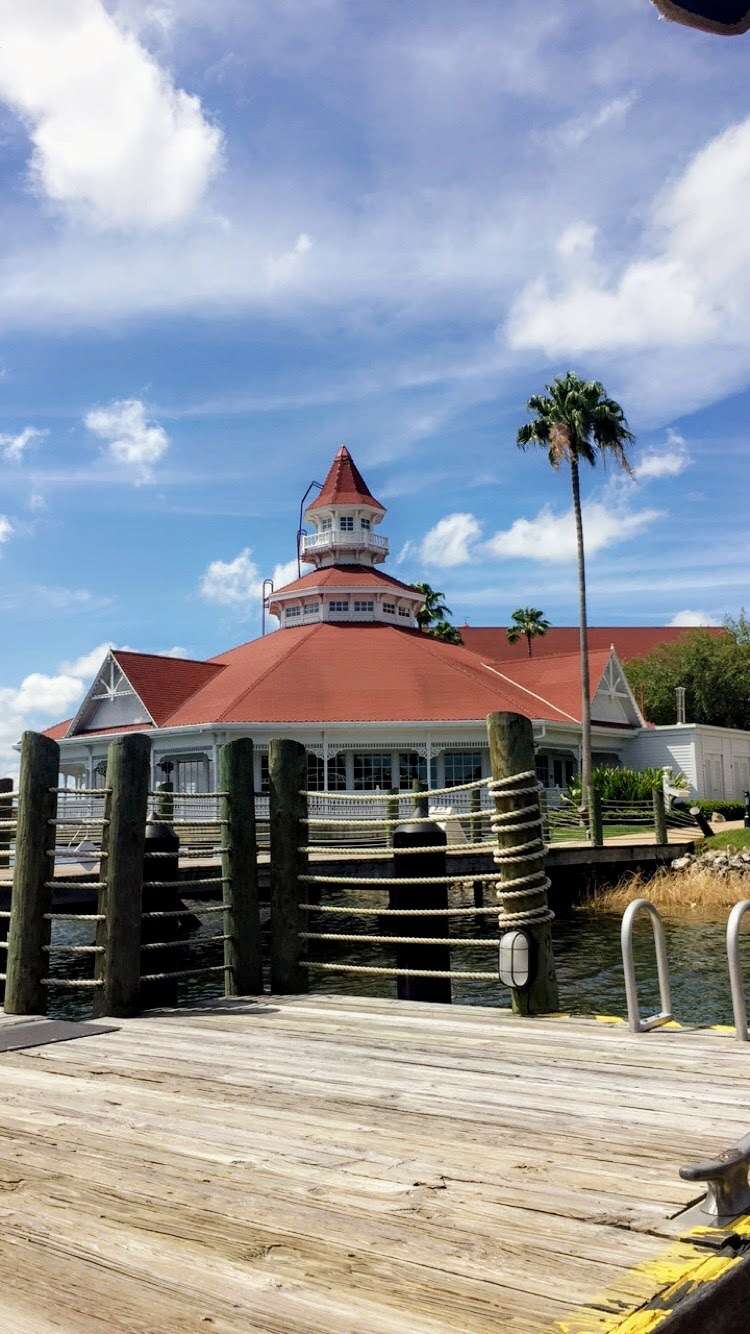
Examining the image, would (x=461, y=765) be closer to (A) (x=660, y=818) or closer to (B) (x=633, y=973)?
(A) (x=660, y=818)

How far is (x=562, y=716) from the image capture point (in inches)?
1563

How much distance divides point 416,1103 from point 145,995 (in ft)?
11.1

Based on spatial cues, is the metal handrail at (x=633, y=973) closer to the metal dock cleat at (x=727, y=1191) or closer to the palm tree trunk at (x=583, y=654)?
the metal dock cleat at (x=727, y=1191)

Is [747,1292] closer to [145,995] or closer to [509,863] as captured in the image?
[509,863]

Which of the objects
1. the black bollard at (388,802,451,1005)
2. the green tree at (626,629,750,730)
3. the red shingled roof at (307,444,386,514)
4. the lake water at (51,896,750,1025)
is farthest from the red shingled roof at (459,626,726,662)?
the black bollard at (388,802,451,1005)

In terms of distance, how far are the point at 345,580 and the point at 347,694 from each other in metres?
8.26

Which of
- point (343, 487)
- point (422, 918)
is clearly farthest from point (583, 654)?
point (422, 918)

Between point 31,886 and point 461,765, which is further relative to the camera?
point 461,765

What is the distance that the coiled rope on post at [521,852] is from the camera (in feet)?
20.5

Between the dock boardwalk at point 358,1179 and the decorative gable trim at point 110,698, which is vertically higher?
the decorative gable trim at point 110,698

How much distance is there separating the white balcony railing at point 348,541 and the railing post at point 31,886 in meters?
39.0

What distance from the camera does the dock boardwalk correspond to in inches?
97.0

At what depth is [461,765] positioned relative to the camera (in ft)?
123

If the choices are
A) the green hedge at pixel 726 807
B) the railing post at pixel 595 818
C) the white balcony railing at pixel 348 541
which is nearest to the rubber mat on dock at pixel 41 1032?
the railing post at pixel 595 818
